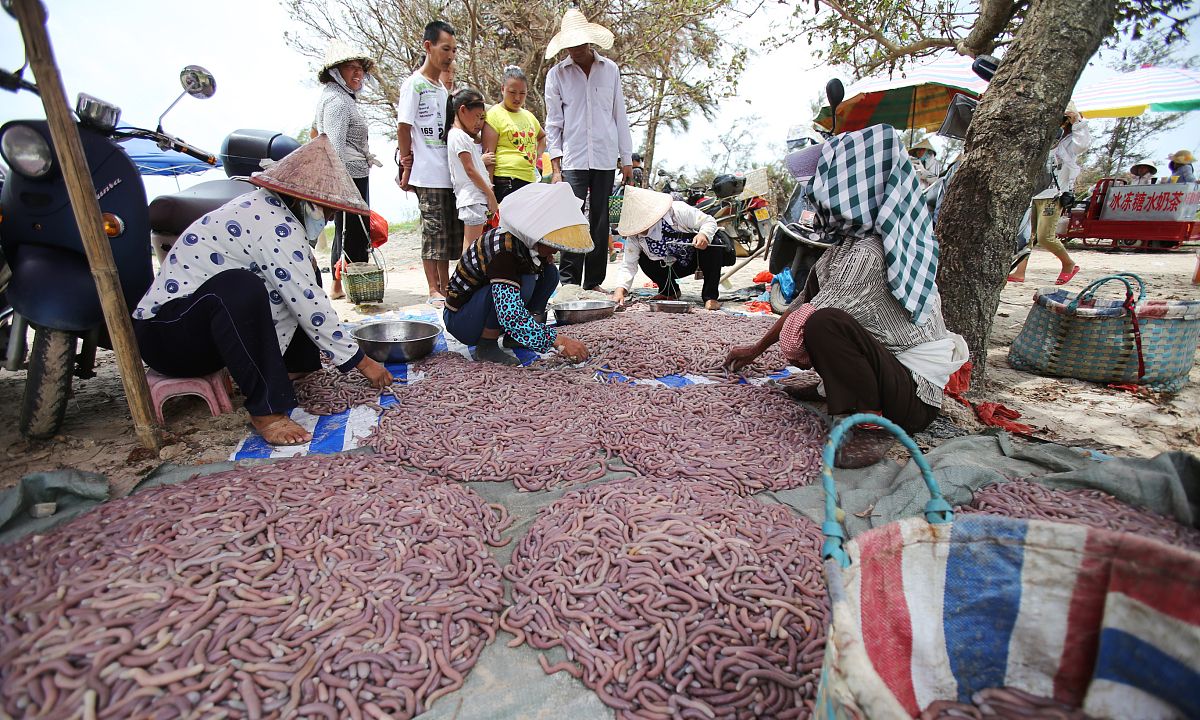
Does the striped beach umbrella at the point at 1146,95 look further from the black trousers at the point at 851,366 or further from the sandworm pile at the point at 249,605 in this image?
the sandworm pile at the point at 249,605

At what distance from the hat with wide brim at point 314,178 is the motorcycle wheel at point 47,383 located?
1182 mm

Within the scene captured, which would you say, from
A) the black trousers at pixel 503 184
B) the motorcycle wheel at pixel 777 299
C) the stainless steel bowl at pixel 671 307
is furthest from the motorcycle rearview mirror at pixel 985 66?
the black trousers at pixel 503 184

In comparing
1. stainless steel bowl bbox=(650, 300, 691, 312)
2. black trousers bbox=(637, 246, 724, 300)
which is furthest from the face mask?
black trousers bbox=(637, 246, 724, 300)

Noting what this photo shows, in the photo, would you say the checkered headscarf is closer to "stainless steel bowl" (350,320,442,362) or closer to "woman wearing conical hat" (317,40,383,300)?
"stainless steel bowl" (350,320,442,362)

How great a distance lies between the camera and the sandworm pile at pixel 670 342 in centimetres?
397

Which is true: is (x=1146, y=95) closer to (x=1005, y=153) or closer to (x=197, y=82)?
(x=1005, y=153)

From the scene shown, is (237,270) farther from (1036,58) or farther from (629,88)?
(629,88)

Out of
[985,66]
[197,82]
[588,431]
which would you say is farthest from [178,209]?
[985,66]

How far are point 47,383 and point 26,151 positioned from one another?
3.51 ft

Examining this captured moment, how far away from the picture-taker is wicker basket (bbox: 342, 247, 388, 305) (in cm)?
589

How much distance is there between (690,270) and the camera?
6.53 meters

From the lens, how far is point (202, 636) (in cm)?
150

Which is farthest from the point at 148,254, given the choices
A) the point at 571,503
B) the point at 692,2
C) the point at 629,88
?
the point at 629,88

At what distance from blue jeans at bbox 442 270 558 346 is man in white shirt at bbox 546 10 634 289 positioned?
147 cm
